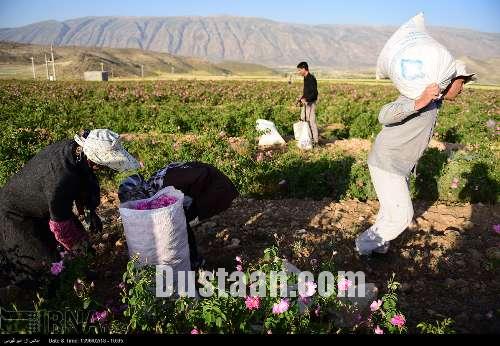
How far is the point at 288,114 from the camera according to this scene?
12.3 m

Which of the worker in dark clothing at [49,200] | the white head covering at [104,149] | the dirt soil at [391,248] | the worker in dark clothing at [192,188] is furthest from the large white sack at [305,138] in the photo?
the white head covering at [104,149]

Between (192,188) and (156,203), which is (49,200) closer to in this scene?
(156,203)

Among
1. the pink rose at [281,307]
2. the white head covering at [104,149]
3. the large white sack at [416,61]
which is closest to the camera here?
the pink rose at [281,307]

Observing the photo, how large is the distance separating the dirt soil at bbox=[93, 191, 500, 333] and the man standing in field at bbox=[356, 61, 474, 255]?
0.48 meters

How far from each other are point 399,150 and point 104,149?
2.28m

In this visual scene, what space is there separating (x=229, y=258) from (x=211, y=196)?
683 millimetres

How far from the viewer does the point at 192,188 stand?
372cm

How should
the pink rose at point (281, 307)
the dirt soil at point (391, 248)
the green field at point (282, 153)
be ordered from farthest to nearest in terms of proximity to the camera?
the green field at point (282, 153) < the dirt soil at point (391, 248) < the pink rose at point (281, 307)

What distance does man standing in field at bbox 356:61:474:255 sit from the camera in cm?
340

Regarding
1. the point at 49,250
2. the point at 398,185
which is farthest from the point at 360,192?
the point at 49,250

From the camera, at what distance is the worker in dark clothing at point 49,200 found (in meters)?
3.05

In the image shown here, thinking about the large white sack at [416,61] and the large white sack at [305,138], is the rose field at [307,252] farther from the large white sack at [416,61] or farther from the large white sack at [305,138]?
the large white sack at [416,61]

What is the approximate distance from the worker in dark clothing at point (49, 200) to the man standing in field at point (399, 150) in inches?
78.1

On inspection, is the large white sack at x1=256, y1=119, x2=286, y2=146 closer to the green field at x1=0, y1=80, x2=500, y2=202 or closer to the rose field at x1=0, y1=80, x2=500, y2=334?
the green field at x1=0, y1=80, x2=500, y2=202
